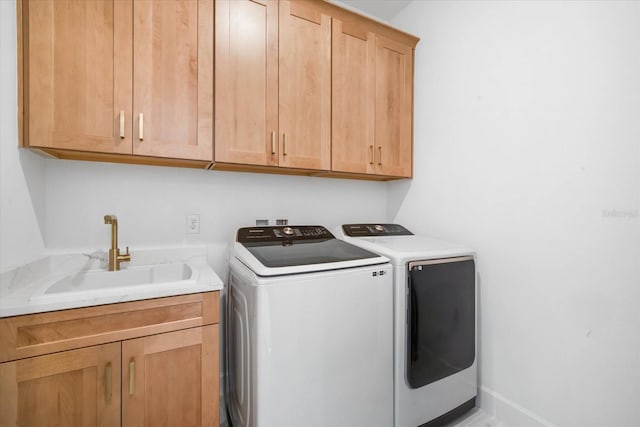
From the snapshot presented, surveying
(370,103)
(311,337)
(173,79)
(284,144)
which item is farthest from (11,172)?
(370,103)

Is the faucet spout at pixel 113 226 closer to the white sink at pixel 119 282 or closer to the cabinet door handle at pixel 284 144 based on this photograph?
the white sink at pixel 119 282

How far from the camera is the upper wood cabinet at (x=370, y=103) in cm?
184

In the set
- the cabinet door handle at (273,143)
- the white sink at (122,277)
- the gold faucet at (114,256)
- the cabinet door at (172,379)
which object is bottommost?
the cabinet door at (172,379)

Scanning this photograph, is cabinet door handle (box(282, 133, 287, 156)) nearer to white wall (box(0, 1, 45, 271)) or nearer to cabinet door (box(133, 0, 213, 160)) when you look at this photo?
cabinet door (box(133, 0, 213, 160))

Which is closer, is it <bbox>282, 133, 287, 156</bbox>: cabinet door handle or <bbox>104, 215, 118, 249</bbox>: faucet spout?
<bbox>104, 215, 118, 249</bbox>: faucet spout

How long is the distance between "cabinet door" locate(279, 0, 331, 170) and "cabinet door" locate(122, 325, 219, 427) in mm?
1019

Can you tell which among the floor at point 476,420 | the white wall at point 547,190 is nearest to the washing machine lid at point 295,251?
the white wall at point 547,190

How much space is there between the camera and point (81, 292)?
Answer: 101 cm

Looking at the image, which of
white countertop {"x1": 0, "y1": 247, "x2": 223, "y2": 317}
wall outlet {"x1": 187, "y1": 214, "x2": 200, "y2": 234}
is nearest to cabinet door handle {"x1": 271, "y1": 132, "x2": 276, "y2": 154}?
wall outlet {"x1": 187, "y1": 214, "x2": 200, "y2": 234}

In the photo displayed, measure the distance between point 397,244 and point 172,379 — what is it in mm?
→ 1299

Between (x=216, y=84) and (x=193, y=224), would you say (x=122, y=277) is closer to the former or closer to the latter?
(x=193, y=224)

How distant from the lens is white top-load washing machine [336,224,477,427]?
A: 1411 mm

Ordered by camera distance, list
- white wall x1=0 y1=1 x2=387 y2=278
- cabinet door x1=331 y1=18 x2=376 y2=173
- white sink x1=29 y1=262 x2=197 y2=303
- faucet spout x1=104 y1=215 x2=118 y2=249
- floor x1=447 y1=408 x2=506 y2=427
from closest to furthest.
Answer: white sink x1=29 y1=262 x2=197 y2=303 → white wall x1=0 y1=1 x2=387 y2=278 → faucet spout x1=104 y1=215 x2=118 y2=249 → floor x1=447 y1=408 x2=506 y2=427 → cabinet door x1=331 y1=18 x2=376 y2=173

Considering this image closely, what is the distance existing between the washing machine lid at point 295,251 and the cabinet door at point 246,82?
441mm
